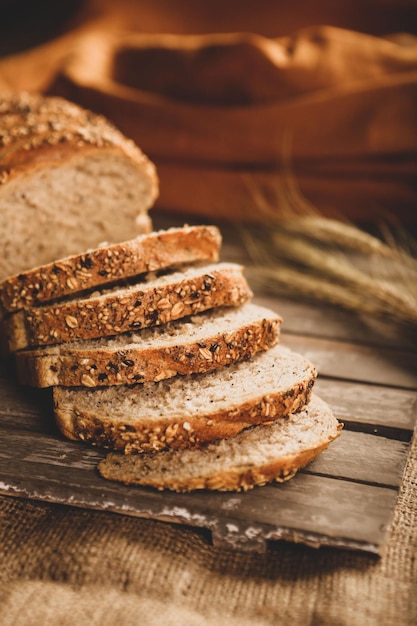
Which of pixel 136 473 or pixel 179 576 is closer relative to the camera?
pixel 179 576

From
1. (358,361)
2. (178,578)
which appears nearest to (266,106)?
(358,361)

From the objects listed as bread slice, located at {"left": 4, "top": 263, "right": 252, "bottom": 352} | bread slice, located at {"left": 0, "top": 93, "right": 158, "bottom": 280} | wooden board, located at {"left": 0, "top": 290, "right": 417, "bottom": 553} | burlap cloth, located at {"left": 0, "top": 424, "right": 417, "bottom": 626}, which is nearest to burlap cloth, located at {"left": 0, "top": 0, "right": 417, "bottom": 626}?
burlap cloth, located at {"left": 0, "top": 424, "right": 417, "bottom": 626}

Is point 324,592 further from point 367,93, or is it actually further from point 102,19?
point 102,19

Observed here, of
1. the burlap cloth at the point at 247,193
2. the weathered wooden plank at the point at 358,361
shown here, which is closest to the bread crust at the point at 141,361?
the burlap cloth at the point at 247,193

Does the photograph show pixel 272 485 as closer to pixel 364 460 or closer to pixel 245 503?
pixel 245 503

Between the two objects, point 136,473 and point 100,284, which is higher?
point 100,284

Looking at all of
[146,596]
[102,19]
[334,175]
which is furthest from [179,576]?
[102,19]

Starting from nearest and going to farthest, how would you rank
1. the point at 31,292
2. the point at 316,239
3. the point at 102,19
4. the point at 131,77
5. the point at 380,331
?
the point at 31,292 < the point at 380,331 < the point at 316,239 < the point at 131,77 < the point at 102,19
